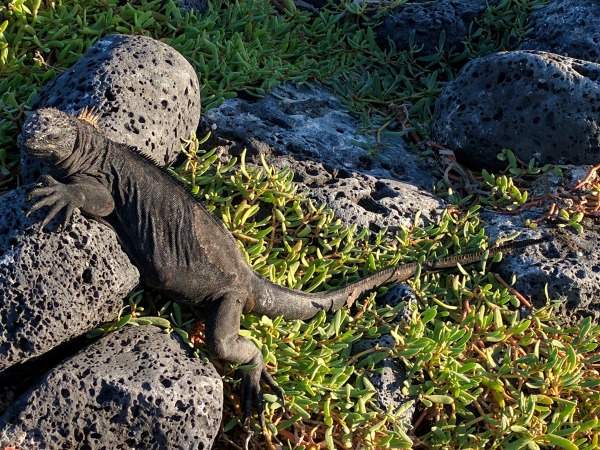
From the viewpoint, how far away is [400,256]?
3785 mm

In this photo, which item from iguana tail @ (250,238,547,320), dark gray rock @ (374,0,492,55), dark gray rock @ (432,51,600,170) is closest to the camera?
iguana tail @ (250,238,547,320)

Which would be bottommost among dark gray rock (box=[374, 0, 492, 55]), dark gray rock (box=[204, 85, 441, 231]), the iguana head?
dark gray rock (box=[204, 85, 441, 231])

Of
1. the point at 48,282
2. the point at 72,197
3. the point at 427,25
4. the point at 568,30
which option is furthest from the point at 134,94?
the point at 568,30

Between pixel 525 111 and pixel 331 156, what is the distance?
1091 millimetres

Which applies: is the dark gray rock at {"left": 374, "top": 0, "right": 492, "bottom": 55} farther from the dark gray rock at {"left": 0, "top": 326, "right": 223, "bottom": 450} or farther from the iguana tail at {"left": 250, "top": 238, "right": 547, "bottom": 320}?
the dark gray rock at {"left": 0, "top": 326, "right": 223, "bottom": 450}

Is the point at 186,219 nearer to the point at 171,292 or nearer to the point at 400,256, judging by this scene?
the point at 171,292

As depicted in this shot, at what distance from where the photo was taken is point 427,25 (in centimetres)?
525

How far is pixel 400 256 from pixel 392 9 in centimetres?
227

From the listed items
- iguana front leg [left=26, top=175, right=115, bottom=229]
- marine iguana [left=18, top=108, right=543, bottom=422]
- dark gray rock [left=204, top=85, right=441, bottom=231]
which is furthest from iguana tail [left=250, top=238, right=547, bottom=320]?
iguana front leg [left=26, top=175, right=115, bottom=229]

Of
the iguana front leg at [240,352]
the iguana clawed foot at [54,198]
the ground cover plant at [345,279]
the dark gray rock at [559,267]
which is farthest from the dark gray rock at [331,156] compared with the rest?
the iguana clawed foot at [54,198]

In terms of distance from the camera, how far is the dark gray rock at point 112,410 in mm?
2736

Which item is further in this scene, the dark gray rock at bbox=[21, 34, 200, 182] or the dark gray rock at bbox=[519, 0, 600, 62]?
the dark gray rock at bbox=[519, 0, 600, 62]

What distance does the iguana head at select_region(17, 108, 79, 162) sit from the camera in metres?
2.98

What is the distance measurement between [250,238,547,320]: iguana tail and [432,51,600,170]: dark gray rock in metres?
0.78
